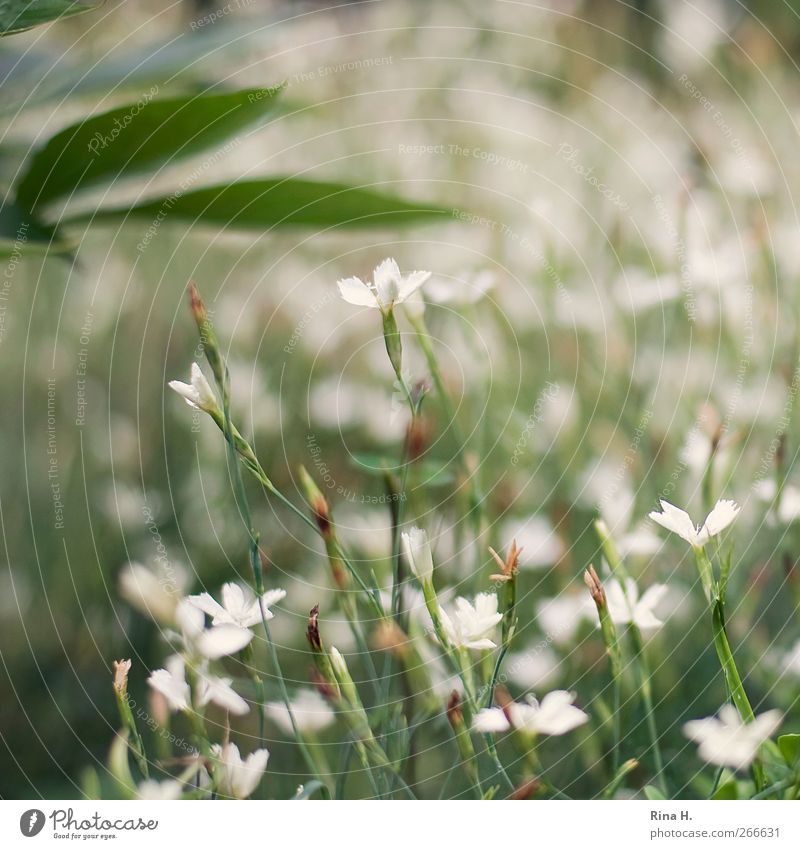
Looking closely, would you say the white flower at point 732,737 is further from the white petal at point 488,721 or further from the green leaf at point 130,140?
the green leaf at point 130,140

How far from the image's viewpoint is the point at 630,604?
316 mm

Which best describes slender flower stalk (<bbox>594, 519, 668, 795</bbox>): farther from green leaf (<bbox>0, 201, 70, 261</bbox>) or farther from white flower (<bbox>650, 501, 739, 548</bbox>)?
green leaf (<bbox>0, 201, 70, 261</bbox>)

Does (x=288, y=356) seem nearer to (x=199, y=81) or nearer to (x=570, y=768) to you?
(x=199, y=81)

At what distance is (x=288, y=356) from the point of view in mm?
551

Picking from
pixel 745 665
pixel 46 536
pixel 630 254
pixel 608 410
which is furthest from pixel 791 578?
pixel 46 536

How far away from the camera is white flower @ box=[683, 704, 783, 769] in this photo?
30cm

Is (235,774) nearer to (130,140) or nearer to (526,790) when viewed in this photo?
(526,790)
